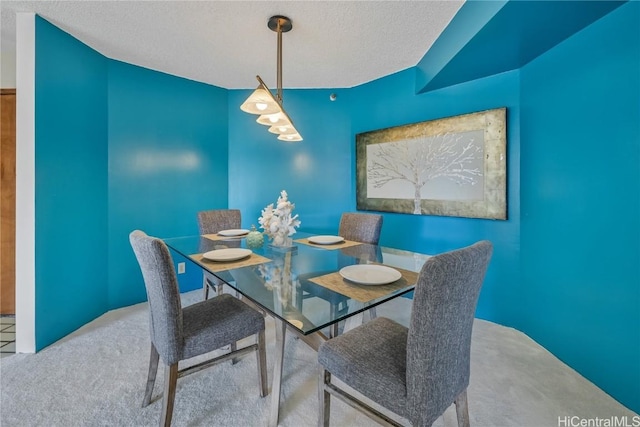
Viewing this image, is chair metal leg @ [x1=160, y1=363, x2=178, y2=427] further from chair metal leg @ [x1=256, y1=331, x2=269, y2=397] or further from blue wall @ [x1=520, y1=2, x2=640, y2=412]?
blue wall @ [x1=520, y1=2, x2=640, y2=412]

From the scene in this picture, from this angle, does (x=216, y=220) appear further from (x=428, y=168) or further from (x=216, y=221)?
(x=428, y=168)

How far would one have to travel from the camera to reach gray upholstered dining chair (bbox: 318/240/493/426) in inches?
32.4

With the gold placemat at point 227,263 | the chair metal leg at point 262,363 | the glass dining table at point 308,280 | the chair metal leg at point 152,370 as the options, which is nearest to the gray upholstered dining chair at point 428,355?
the glass dining table at point 308,280

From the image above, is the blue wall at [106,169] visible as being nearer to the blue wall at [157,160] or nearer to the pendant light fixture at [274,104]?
the blue wall at [157,160]

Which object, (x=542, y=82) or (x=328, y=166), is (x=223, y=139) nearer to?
(x=328, y=166)

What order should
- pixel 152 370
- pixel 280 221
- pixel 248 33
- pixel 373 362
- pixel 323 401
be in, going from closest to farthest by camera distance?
1. pixel 373 362
2. pixel 323 401
3. pixel 152 370
4. pixel 280 221
5. pixel 248 33

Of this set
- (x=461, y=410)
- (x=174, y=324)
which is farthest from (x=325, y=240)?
(x=461, y=410)

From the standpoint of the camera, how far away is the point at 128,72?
2.65 metres

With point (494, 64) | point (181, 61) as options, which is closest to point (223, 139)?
point (181, 61)

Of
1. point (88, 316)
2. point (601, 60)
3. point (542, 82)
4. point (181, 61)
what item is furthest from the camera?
point (181, 61)

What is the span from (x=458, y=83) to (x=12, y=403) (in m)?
3.75

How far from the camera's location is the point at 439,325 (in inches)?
33.4

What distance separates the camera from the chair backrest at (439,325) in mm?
810

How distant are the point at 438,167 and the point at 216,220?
2.16 metres
